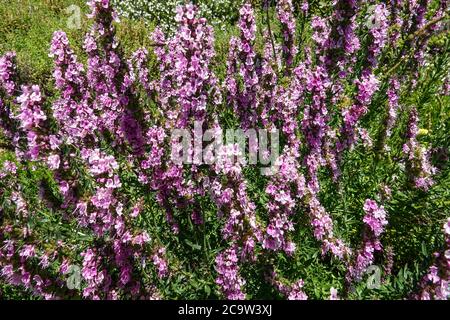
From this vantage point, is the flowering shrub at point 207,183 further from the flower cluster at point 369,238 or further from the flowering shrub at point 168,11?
the flowering shrub at point 168,11

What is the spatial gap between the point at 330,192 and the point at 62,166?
2.83 m

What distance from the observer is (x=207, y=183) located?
10.4ft

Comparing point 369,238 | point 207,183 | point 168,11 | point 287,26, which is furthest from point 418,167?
point 168,11

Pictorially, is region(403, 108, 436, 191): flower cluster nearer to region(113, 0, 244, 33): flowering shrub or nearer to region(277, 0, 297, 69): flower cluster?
region(277, 0, 297, 69): flower cluster

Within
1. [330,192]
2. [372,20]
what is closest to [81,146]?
[330,192]

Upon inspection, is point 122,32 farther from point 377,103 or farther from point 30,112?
point 30,112

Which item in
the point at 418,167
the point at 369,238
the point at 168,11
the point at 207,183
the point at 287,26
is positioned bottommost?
the point at 369,238

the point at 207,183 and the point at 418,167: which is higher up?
the point at 418,167

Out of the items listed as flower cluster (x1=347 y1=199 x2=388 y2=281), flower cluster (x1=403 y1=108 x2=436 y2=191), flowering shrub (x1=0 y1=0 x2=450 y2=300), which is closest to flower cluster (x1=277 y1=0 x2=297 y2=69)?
flowering shrub (x1=0 y1=0 x2=450 y2=300)

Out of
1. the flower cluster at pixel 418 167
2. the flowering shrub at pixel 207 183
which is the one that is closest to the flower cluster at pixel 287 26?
the flowering shrub at pixel 207 183

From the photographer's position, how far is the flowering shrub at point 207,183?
268cm

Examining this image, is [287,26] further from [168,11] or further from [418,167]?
[168,11]

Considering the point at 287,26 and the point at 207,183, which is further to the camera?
the point at 287,26

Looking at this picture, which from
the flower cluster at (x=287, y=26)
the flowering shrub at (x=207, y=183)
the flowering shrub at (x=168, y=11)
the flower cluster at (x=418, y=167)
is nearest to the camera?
the flowering shrub at (x=207, y=183)
